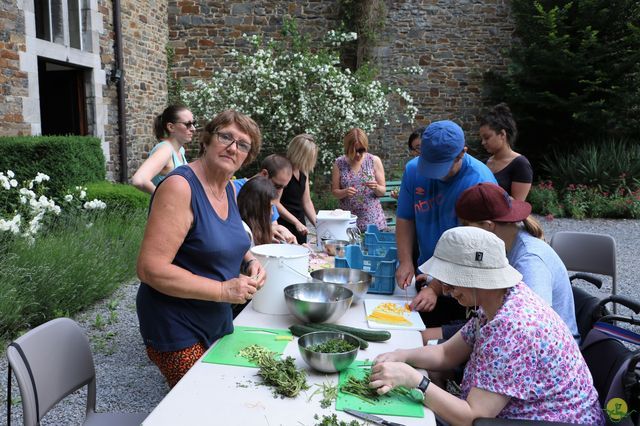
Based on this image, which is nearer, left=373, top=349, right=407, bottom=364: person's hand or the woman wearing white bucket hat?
the woman wearing white bucket hat

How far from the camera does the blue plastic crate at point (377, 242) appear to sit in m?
3.35

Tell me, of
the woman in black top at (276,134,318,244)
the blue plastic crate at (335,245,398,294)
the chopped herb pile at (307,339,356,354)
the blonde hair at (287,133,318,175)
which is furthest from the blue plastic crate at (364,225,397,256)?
the chopped herb pile at (307,339,356,354)

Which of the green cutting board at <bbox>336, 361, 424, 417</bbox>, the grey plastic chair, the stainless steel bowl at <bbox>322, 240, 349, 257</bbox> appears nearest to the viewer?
the green cutting board at <bbox>336, 361, 424, 417</bbox>

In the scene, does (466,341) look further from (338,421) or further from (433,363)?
(338,421)

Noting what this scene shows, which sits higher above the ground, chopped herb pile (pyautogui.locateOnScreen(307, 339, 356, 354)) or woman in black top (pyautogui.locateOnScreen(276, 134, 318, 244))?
woman in black top (pyautogui.locateOnScreen(276, 134, 318, 244))

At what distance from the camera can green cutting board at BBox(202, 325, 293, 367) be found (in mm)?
2014

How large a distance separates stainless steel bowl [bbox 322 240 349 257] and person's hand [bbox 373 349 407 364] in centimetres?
142

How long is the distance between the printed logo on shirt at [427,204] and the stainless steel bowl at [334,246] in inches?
24.3

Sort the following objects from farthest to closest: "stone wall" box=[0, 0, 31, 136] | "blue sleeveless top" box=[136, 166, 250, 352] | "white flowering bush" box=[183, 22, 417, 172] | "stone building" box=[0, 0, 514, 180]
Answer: "white flowering bush" box=[183, 22, 417, 172], "stone building" box=[0, 0, 514, 180], "stone wall" box=[0, 0, 31, 136], "blue sleeveless top" box=[136, 166, 250, 352]

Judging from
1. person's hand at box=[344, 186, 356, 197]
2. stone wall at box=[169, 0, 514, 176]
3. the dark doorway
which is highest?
stone wall at box=[169, 0, 514, 176]

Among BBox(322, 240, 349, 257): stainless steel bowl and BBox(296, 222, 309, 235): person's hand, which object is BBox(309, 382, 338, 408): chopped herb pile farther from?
BBox(296, 222, 309, 235): person's hand

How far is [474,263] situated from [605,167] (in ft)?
37.5

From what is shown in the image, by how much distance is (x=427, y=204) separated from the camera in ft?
10.3

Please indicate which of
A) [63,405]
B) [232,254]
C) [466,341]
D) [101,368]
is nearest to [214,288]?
[232,254]
